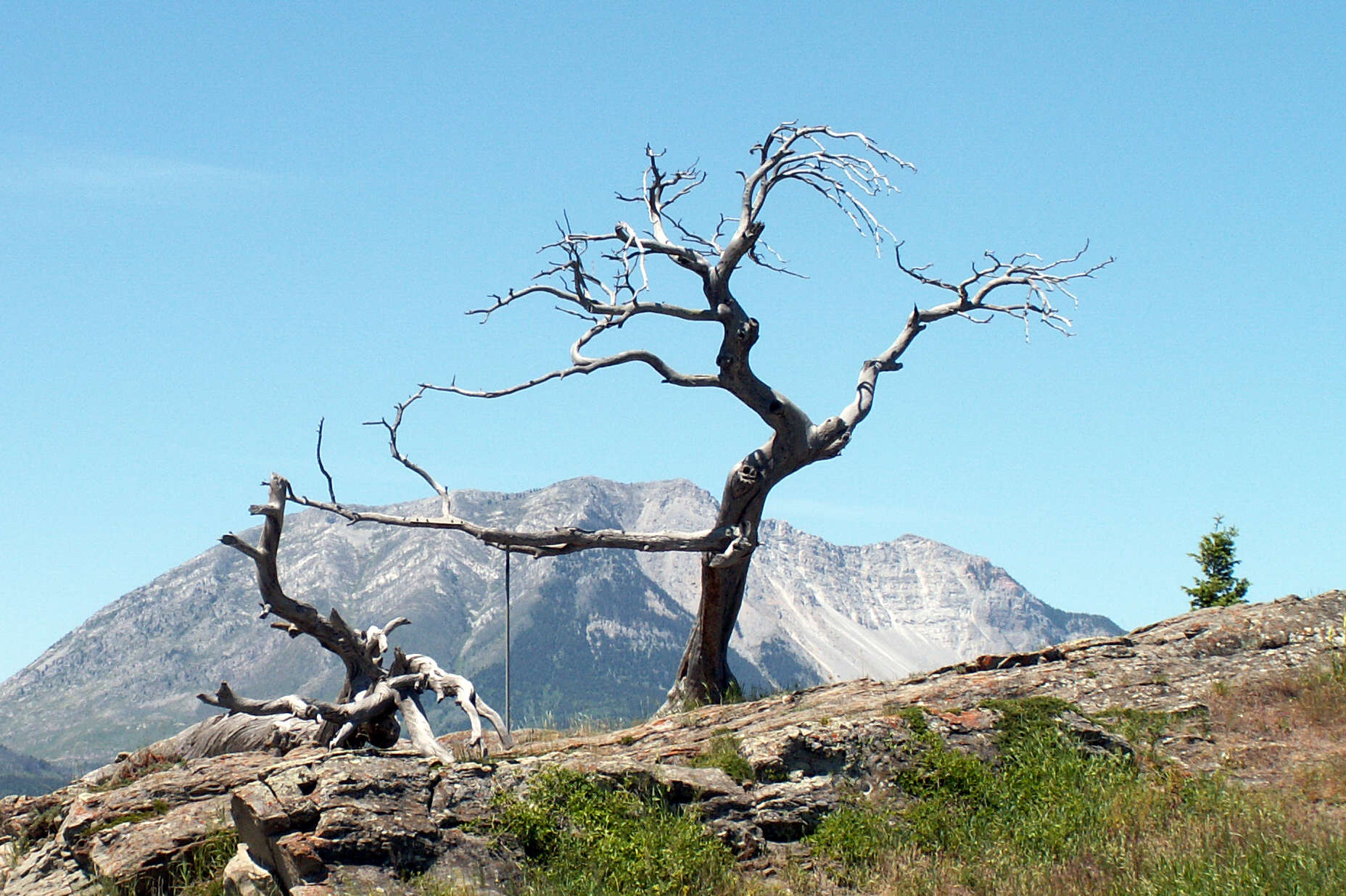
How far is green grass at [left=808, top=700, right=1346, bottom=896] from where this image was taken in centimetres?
917

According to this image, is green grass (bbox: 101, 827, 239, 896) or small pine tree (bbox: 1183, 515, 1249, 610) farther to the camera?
small pine tree (bbox: 1183, 515, 1249, 610)

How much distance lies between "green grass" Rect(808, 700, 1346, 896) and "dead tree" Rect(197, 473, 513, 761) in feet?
25.1

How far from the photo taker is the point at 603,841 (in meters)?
10.4

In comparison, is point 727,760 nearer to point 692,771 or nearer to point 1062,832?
point 692,771

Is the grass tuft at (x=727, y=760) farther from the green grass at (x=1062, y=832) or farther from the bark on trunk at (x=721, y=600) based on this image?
the bark on trunk at (x=721, y=600)

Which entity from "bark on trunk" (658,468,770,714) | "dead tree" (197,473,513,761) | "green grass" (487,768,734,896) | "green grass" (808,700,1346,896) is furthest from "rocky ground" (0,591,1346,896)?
"bark on trunk" (658,468,770,714)

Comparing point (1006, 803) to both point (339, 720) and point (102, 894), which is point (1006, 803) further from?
point (339, 720)

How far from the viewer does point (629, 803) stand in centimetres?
1099

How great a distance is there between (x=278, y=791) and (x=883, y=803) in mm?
5450

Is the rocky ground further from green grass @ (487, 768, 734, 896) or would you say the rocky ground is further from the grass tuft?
green grass @ (487, 768, 734, 896)

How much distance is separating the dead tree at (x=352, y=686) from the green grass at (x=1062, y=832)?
765 centimetres

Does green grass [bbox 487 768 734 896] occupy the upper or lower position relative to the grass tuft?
lower

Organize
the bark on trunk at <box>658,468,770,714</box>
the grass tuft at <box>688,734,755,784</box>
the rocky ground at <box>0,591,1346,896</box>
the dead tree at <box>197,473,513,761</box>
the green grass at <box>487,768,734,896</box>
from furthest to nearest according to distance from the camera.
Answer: the bark on trunk at <box>658,468,770,714</box>, the dead tree at <box>197,473,513,761</box>, the grass tuft at <box>688,734,755,784</box>, the rocky ground at <box>0,591,1346,896</box>, the green grass at <box>487,768,734,896</box>

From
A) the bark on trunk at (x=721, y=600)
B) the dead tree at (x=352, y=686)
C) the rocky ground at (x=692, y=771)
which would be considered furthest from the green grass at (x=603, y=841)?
the bark on trunk at (x=721, y=600)
